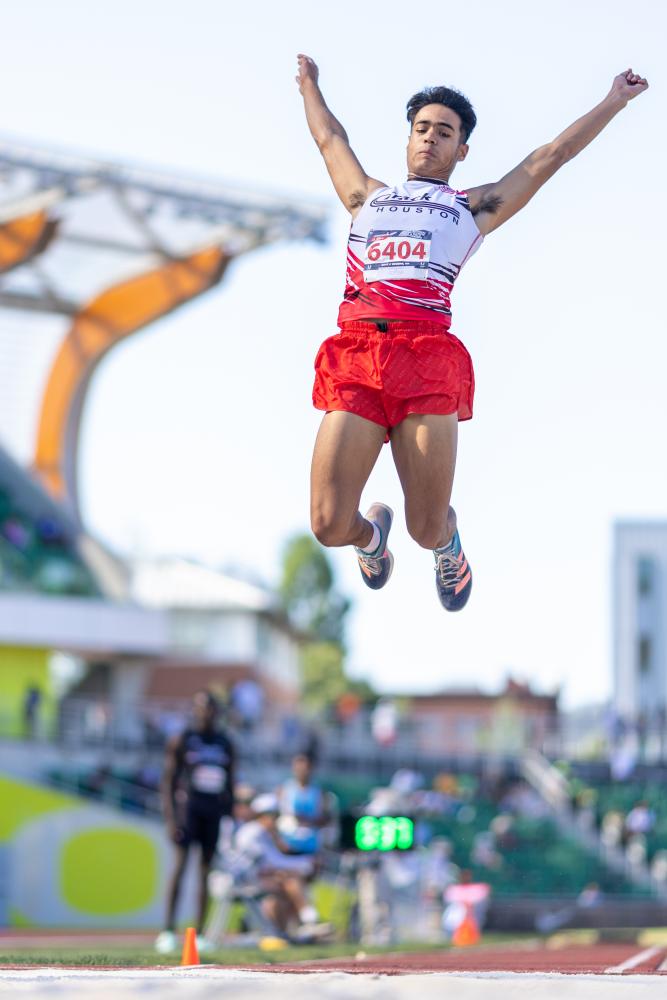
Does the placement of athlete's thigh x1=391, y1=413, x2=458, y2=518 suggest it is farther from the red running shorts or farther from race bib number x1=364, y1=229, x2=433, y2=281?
race bib number x1=364, y1=229, x2=433, y2=281

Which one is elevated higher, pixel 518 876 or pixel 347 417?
pixel 347 417

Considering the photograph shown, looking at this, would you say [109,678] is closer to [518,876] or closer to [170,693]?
[518,876]

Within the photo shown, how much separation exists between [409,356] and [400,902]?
44.1 ft

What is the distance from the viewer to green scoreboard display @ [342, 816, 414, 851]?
12.2 meters

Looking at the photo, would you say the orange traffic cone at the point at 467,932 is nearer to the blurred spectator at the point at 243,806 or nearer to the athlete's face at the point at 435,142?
the blurred spectator at the point at 243,806

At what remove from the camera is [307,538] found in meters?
84.2

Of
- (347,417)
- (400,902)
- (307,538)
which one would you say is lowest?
(400,902)

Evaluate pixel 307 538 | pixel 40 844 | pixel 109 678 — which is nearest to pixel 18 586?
pixel 109 678

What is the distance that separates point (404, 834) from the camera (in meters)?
12.2

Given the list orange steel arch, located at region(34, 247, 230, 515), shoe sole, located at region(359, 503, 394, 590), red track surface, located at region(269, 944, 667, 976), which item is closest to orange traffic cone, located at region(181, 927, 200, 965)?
red track surface, located at region(269, 944, 667, 976)

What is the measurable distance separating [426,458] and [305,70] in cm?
187

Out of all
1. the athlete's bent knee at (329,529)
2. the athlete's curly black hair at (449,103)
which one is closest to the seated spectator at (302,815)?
the athlete's bent knee at (329,529)

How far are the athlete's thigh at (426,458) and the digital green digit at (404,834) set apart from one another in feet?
19.7

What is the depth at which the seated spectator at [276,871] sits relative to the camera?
1257cm
